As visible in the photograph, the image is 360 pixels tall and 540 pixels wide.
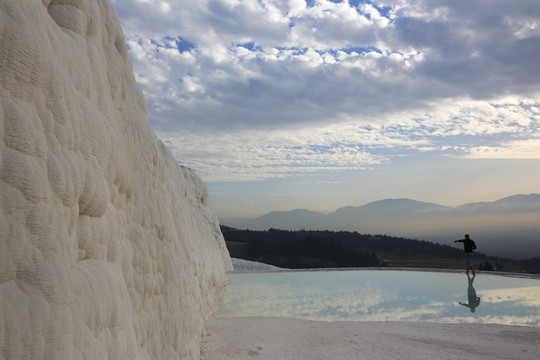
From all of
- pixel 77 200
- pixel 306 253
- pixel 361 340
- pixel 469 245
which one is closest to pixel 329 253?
pixel 306 253

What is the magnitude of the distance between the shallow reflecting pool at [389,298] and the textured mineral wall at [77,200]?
4.15 m

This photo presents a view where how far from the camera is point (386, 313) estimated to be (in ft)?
23.8

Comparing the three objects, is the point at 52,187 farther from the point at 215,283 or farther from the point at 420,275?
the point at 420,275

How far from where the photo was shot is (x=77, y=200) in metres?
2.03

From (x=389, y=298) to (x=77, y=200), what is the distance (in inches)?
314

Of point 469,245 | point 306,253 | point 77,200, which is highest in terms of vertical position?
point 77,200

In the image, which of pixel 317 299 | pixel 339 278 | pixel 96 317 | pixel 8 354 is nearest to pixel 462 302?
pixel 317 299

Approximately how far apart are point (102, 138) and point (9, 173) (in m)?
0.93

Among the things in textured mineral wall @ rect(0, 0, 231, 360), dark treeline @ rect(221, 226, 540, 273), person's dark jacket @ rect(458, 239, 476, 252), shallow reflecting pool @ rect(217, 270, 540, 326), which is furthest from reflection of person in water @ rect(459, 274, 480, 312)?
dark treeline @ rect(221, 226, 540, 273)

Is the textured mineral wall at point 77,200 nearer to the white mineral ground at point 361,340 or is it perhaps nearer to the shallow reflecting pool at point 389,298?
the white mineral ground at point 361,340

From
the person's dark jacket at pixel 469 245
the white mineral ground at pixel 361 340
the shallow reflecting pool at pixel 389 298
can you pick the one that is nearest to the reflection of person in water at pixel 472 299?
the shallow reflecting pool at pixel 389 298

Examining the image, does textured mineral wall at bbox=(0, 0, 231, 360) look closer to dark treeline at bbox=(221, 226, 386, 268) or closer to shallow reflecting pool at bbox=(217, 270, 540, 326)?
shallow reflecting pool at bbox=(217, 270, 540, 326)

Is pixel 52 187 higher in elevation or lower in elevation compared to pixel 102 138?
lower

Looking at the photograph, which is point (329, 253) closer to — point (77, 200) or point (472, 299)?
point (472, 299)
